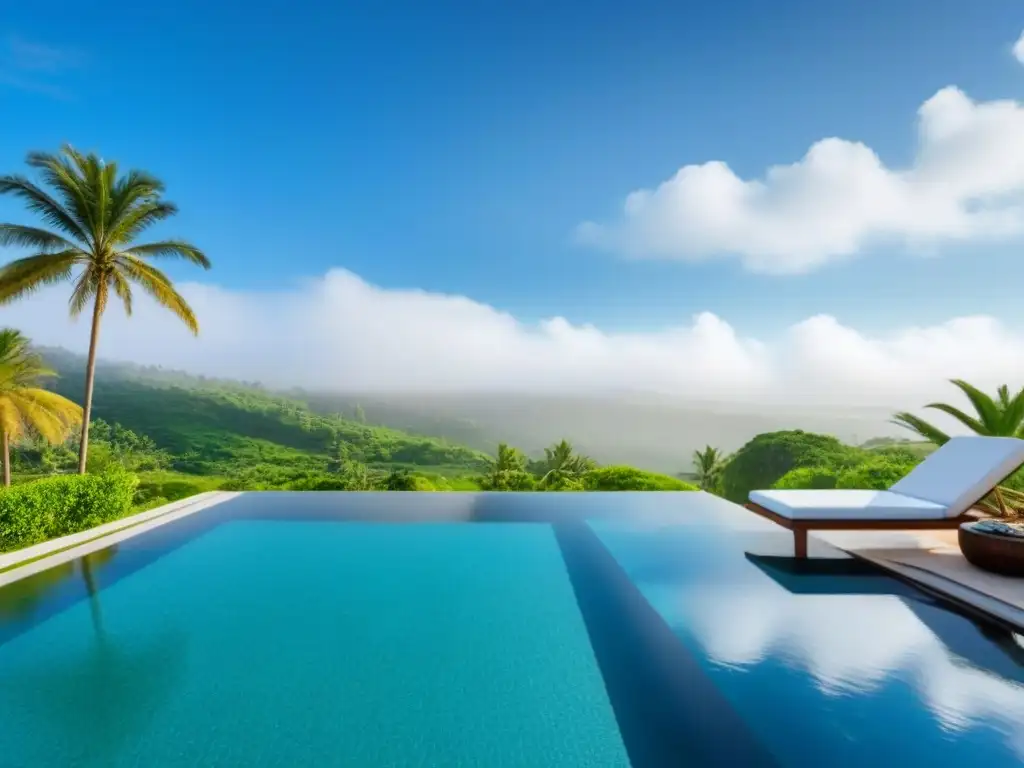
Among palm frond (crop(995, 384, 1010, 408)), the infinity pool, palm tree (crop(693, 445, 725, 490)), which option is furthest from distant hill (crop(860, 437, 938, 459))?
the infinity pool

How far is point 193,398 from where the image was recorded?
3447 cm

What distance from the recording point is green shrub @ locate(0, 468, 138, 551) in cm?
520

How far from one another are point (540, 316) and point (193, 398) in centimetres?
2190

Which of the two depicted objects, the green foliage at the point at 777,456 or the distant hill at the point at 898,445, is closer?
the green foliage at the point at 777,456

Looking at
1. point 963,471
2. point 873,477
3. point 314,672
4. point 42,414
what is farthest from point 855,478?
point 42,414

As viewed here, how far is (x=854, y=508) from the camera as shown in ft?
15.2

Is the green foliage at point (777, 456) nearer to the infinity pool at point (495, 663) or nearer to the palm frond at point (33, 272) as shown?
the infinity pool at point (495, 663)

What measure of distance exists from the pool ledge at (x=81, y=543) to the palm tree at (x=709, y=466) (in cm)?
2229

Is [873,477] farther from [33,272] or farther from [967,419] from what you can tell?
[33,272]

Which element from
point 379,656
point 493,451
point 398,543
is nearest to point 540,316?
point 493,451

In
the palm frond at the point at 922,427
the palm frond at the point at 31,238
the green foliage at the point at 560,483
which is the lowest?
the green foliage at the point at 560,483

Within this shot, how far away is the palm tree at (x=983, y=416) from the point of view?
889cm

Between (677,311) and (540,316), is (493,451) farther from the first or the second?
(677,311)

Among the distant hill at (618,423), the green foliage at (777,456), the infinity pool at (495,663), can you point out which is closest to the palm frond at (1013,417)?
the infinity pool at (495,663)
